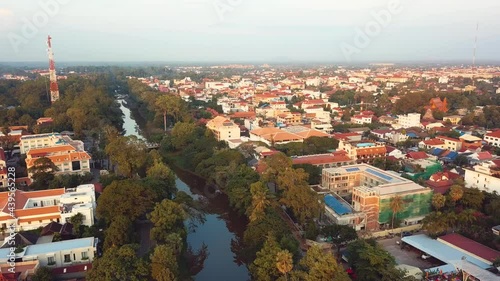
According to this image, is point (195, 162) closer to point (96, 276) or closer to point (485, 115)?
point (96, 276)

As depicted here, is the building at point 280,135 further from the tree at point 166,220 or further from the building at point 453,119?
the building at point 453,119

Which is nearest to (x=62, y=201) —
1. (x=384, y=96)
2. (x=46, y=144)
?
(x=46, y=144)

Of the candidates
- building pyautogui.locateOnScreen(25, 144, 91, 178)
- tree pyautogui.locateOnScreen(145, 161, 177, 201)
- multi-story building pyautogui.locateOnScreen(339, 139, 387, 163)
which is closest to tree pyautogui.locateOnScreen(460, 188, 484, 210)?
multi-story building pyautogui.locateOnScreen(339, 139, 387, 163)

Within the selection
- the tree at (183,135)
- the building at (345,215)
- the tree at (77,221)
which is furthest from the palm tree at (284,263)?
the tree at (183,135)

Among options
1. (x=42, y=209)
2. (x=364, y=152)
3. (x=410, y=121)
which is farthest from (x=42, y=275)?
(x=410, y=121)

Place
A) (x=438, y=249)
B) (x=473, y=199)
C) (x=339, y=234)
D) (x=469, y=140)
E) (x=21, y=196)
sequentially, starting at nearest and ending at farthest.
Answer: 1. (x=438, y=249)
2. (x=339, y=234)
3. (x=21, y=196)
4. (x=473, y=199)
5. (x=469, y=140)

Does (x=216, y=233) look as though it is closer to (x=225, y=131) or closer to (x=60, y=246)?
(x=60, y=246)
